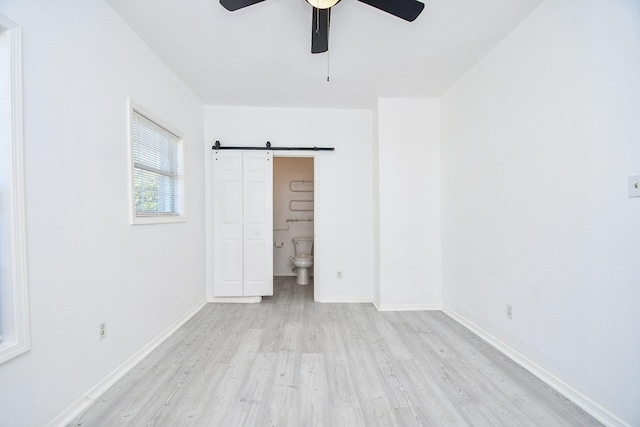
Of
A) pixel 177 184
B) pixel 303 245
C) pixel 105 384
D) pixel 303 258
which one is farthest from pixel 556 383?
pixel 177 184

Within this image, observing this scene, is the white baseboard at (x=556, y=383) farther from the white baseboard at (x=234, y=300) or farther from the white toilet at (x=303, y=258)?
the white baseboard at (x=234, y=300)

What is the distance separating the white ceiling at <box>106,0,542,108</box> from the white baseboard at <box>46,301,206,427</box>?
Answer: 8.16 feet

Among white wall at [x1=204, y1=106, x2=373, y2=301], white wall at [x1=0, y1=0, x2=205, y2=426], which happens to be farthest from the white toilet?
white wall at [x1=0, y1=0, x2=205, y2=426]

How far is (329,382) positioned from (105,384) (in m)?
1.45

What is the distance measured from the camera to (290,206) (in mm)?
4852

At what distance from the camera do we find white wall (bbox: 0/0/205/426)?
1249 mm

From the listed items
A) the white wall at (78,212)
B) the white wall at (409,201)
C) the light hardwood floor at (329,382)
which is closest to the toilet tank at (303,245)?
the white wall at (409,201)

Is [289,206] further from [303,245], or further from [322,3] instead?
[322,3]

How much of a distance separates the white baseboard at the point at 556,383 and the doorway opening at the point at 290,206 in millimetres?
3132

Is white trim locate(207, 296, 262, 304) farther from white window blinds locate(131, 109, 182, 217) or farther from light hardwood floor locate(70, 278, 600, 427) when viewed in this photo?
white window blinds locate(131, 109, 182, 217)

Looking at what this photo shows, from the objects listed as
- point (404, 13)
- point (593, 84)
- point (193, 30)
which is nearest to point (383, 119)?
point (404, 13)

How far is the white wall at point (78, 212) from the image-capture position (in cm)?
125

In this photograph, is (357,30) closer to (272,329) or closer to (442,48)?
(442,48)

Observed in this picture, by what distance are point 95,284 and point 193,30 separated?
1.92 m
